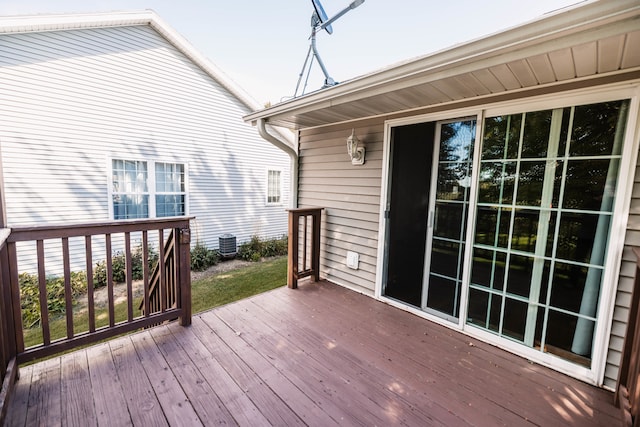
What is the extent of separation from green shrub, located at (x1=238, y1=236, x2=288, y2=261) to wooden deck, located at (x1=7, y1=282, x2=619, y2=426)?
14.3ft

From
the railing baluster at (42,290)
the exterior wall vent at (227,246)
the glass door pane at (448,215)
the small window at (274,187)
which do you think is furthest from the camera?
the small window at (274,187)

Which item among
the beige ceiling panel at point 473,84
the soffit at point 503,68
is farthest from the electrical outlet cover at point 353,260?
the beige ceiling panel at point 473,84

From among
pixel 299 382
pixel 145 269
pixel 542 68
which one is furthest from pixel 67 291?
pixel 542 68

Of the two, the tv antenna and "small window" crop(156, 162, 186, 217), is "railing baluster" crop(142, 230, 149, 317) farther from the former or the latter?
"small window" crop(156, 162, 186, 217)

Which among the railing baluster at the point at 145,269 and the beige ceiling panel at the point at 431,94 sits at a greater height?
the beige ceiling panel at the point at 431,94

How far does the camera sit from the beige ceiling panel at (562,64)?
61.1 inches

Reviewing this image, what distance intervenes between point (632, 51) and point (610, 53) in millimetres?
103

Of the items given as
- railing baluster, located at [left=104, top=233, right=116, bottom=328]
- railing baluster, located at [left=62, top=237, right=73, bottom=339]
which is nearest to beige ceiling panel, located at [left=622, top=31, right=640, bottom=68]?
railing baluster, located at [left=104, top=233, right=116, bottom=328]

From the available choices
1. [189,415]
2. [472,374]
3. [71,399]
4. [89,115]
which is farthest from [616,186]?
[89,115]

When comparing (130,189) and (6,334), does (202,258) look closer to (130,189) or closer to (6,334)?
(130,189)

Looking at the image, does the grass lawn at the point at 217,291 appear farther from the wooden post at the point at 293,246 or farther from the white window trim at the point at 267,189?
the white window trim at the point at 267,189

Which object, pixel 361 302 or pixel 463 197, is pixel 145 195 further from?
pixel 463 197

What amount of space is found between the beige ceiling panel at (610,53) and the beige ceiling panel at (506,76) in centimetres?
43

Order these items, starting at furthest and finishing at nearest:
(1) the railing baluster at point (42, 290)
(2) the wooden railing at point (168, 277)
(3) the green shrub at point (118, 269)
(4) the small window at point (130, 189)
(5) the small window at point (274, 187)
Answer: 1. (5) the small window at point (274, 187)
2. (4) the small window at point (130, 189)
3. (3) the green shrub at point (118, 269)
4. (2) the wooden railing at point (168, 277)
5. (1) the railing baluster at point (42, 290)
